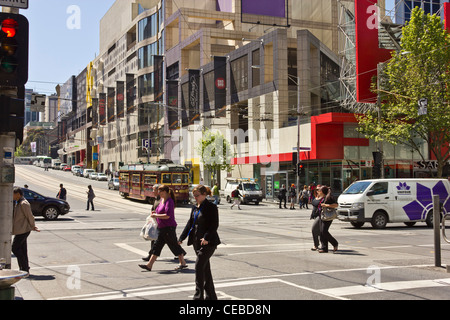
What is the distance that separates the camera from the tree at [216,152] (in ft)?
163

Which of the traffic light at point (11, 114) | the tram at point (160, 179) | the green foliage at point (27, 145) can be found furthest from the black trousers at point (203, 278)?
the green foliage at point (27, 145)

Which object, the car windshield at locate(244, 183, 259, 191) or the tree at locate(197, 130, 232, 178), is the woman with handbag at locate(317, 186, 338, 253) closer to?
the car windshield at locate(244, 183, 259, 191)

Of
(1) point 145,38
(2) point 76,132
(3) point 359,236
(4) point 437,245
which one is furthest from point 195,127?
(2) point 76,132

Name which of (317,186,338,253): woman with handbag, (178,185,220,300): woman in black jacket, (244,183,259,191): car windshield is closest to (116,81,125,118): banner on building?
(244,183,259,191): car windshield

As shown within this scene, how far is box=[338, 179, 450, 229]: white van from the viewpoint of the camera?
19500 mm

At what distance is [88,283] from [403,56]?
28.7m

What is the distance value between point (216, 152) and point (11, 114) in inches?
1670

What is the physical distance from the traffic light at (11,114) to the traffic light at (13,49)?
11.0 inches

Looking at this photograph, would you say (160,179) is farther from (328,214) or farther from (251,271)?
(251,271)

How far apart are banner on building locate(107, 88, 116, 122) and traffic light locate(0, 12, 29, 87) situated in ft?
292

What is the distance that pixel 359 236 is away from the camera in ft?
55.1

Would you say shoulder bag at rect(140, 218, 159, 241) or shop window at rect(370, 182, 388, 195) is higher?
shop window at rect(370, 182, 388, 195)

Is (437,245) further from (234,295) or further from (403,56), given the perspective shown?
(403,56)

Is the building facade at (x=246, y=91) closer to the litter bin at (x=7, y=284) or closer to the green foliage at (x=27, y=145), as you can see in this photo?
the litter bin at (x=7, y=284)
